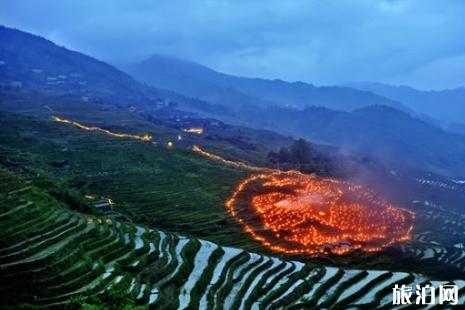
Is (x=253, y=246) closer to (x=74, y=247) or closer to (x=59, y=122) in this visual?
(x=74, y=247)

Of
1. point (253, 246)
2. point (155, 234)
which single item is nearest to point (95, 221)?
point (155, 234)

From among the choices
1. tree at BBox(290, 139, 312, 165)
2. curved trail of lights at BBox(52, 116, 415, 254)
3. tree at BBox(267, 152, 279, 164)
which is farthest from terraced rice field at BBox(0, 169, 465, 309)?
tree at BBox(290, 139, 312, 165)

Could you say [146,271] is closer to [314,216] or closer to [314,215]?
[314,216]

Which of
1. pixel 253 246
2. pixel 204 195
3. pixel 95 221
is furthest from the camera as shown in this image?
pixel 204 195

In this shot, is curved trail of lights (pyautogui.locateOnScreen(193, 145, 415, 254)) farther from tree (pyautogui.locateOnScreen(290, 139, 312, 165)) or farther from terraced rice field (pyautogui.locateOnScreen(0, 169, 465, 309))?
tree (pyautogui.locateOnScreen(290, 139, 312, 165))

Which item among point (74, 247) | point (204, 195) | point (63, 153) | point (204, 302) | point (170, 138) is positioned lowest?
point (204, 302)

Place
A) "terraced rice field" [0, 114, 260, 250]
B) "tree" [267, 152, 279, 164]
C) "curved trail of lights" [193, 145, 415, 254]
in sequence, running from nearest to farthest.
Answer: "curved trail of lights" [193, 145, 415, 254], "terraced rice field" [0, 114, 260, 250], "tree" [267, 152, 279, 164]
